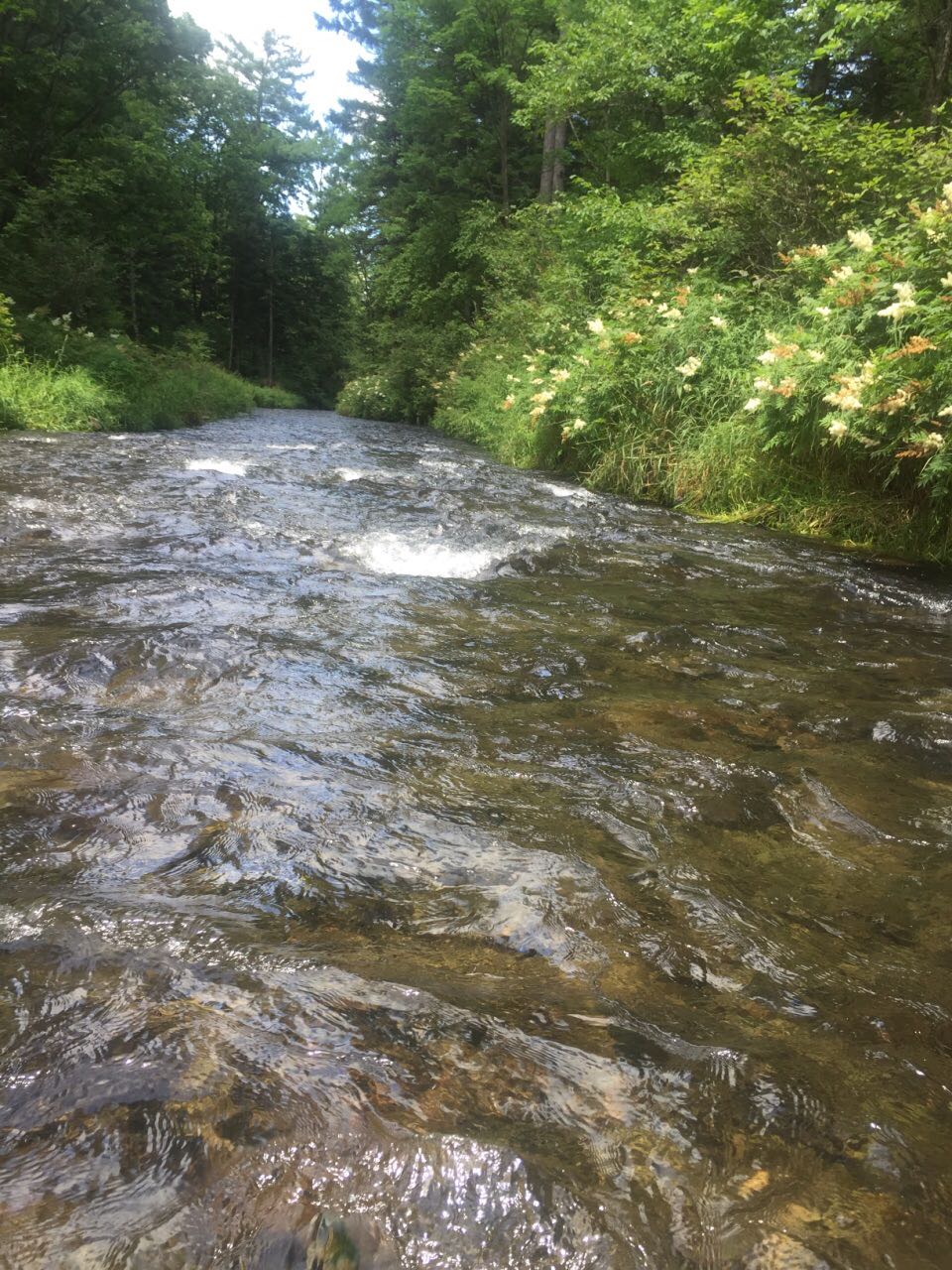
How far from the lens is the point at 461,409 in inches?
680

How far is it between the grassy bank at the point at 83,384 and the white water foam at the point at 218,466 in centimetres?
316

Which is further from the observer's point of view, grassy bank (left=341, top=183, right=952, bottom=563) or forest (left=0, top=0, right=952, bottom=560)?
forest (left=0, top=0, right=952, bottom=560)

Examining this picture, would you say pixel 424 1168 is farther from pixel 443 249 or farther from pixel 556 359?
pixel 443 249

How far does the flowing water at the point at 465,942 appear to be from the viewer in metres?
1.08

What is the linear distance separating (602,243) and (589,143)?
217 inches

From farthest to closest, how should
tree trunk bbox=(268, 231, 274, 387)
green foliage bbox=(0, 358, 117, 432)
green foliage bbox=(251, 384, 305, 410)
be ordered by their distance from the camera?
1. tree trunk bbox=(268, 231, 274, 387)
2. green foliage bbox=(251, 384, 305, 410)
3. green foliage bbox=(0, 358, 117, 432)

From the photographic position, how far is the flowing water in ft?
3.53

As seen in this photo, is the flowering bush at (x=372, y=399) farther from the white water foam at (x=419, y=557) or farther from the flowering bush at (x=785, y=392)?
the white water foam at (x=419, y=557)

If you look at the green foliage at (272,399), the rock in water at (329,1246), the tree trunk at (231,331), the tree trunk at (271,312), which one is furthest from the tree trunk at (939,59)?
the tree trunk at (271,312)

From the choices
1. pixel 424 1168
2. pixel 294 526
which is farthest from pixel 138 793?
pixel 294 526

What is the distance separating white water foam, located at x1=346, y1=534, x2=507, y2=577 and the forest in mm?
2660

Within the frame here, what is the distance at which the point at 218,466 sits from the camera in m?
8.45

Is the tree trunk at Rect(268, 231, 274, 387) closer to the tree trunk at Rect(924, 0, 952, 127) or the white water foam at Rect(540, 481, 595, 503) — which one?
the tree trunk at Rect(924, 0, 952, 127)

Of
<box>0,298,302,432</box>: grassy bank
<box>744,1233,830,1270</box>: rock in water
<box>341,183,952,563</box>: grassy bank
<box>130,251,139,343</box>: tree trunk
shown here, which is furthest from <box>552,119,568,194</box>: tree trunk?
<box>744,1233,830,1270</box>: rock in water
